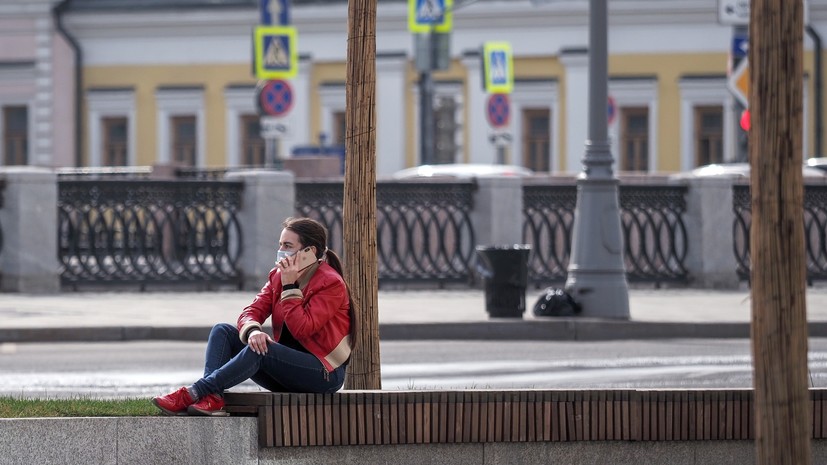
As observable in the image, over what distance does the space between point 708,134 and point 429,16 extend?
14.7 metres

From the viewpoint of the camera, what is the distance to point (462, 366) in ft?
44.7

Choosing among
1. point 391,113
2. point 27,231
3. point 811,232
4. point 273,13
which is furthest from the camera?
point 391,113

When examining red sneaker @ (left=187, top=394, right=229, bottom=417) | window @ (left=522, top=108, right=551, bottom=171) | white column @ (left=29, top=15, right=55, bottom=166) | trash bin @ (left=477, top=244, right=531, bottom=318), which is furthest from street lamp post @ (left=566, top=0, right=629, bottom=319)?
white column @ (left=29, top=15, right=55, bottom=166)

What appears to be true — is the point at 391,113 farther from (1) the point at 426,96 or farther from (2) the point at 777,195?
(2) the point at 777,195

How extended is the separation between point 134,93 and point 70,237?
84.6 feet

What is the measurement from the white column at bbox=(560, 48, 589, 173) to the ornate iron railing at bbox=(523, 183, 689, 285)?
2129 cm

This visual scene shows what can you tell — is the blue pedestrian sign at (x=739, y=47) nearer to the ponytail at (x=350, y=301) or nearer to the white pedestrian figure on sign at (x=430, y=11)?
the white pedestrian figure on sign at (x=430, y=11)

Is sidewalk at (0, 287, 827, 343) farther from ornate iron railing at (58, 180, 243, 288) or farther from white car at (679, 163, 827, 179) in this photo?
white car at (679, 163, 827, 179)

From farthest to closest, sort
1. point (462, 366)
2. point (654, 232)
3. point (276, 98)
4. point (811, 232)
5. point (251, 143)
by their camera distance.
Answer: point (251, 143)
point (276, 98)
point (811, 232)
point (654, 232)
point (462, 366)

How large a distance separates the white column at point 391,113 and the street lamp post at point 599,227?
28.5m

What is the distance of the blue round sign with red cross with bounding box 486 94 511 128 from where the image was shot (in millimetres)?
33625

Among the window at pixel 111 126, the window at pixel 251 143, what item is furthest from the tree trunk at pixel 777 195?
the window at pixel 111 126

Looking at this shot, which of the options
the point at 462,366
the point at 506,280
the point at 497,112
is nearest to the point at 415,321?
the point at 506,280

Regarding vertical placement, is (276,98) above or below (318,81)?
below
